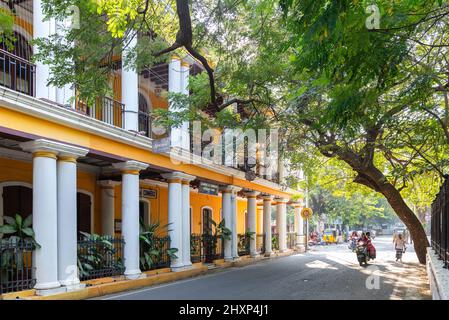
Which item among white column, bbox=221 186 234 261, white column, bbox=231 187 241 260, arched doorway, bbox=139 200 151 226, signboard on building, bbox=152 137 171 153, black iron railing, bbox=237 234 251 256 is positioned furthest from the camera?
black iron railing, bbox=237 234 251 256

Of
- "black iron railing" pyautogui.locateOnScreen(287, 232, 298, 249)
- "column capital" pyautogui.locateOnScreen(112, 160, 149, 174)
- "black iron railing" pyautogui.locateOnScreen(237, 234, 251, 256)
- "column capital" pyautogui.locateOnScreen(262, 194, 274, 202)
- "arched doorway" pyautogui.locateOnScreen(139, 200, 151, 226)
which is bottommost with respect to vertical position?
"black iron railing" pyautogui.locateOnScreen(287, 232, 298, 249)

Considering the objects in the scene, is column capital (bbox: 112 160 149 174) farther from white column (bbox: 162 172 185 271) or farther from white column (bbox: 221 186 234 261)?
white column (bbox: 221 186 234 261)

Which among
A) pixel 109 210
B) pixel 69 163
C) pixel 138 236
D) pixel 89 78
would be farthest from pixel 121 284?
pixel 89 78

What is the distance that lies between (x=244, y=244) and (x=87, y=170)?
9.10m

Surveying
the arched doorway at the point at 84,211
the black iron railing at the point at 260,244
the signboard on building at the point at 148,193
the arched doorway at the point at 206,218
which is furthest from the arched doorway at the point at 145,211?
the black iron railing at the point at 260,244

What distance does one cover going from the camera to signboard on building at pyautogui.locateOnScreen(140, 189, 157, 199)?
17562mm

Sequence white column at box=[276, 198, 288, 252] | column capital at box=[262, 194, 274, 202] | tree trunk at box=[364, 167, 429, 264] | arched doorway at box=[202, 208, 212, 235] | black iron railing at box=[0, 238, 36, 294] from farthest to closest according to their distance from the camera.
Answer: white column at box=[276, 198, 288, 252]
column capital at box=[262, 194, 274, 202]
arched doorway at box=[202, 208, 212, 235]
tree trunk at box=[364, 167, 429, 264]
black iron railing at box=[0, 238, 36, 294]

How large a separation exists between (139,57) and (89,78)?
132 centimetres

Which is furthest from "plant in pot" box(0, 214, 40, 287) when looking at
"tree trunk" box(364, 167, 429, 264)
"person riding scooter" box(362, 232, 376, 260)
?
"person riding scooter" box(362, 232, 376, 260)

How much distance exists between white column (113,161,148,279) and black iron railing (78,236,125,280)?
183mm

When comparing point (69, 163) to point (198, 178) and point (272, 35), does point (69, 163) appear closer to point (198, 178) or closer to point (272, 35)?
point (272, 35)

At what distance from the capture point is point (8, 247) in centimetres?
924

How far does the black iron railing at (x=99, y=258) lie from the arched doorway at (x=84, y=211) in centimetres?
250

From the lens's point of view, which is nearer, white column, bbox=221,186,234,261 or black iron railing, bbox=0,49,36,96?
black iron railing, bbox=0,49,36,96
